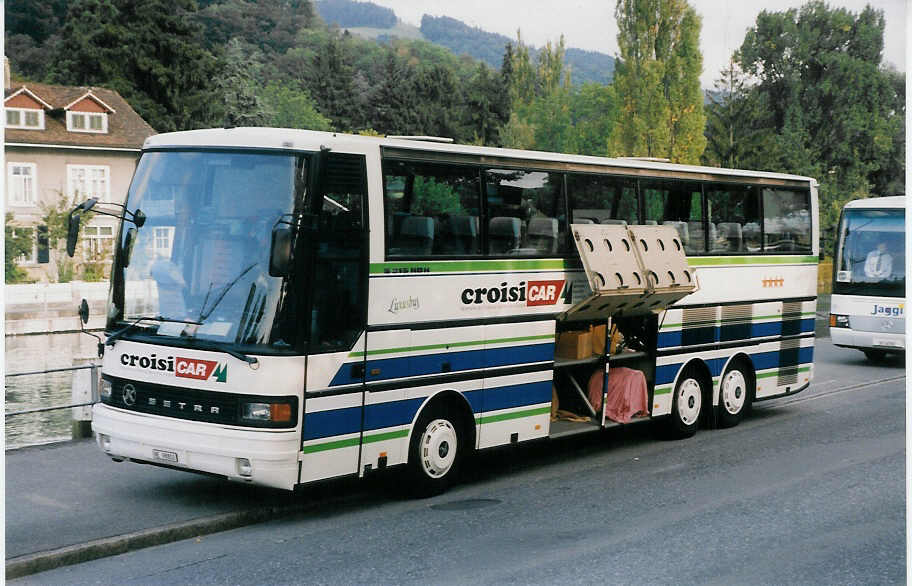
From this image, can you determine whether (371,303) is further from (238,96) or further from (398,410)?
(238,96)

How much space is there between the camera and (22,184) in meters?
53.9

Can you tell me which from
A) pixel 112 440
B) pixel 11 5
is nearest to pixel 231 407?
pixel 112 440

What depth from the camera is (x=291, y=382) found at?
905 centimetres

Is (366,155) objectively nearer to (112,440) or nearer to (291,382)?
(291,382)

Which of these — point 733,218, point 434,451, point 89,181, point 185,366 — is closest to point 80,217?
point 185,366

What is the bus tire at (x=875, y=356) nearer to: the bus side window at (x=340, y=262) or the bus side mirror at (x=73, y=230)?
the bus side window at (x=340, y=262)

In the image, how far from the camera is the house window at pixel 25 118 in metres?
53.3

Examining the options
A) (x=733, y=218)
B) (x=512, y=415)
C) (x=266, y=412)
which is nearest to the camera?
A: (x=266, y=412)

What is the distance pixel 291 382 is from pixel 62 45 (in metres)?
63.1

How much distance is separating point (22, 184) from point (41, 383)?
31749 millimetres

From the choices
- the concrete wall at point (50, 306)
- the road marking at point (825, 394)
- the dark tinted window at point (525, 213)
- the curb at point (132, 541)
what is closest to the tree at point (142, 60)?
the concrete wall at point (50, 306)

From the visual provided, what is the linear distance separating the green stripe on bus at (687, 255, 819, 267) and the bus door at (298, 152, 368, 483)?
18.5ft

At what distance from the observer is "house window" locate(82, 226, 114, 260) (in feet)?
155

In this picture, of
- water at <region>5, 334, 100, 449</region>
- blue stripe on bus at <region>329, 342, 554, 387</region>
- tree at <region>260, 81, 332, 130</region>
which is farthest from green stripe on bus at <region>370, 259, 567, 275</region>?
tree at <region>260, 81, 332, 130</region>
